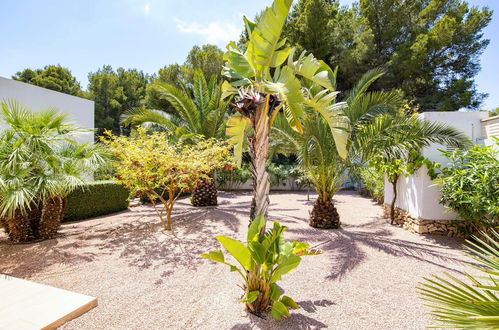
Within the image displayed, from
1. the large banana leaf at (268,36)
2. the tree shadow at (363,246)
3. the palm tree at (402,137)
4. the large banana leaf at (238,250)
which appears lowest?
the tree shadow at (363,246)

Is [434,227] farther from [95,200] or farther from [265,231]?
[95,200]

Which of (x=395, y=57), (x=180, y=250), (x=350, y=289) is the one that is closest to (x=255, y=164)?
(x=350, y=289)

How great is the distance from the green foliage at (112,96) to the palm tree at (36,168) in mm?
18165

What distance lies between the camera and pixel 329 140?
664cm

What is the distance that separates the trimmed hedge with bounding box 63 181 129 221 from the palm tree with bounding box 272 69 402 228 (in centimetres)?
617

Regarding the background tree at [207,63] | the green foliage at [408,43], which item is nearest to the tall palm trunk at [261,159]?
the background tree at [207,63]

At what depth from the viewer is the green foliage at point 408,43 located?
16406 millimetres

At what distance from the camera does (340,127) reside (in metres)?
3.96

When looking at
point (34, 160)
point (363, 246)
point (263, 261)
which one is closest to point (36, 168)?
point (34, 160)

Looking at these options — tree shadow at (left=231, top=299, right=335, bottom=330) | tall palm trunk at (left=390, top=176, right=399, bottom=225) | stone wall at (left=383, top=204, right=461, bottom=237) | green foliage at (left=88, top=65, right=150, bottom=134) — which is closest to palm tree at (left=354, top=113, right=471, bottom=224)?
tall palm trunk at (left=390, top=176, right=399, bottom=225)

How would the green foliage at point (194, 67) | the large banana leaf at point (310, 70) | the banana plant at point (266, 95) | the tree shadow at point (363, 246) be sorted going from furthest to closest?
the green foliage at point (194, 67) → the tree shadow at point (363, 246) → the large banana leaf at point (310, 70) → the banana plant at point (266, 95)

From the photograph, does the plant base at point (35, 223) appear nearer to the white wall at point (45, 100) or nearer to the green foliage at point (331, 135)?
the white wall at point (45, 100)

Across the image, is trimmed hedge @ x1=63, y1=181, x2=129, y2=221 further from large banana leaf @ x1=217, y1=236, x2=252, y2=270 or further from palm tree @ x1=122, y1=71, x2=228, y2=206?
large banana leaf @ x1=217, y1=236, x2=252, y2=270

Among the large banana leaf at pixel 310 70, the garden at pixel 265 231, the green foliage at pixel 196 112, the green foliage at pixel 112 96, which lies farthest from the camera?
the green foliage at pixel 112 96
